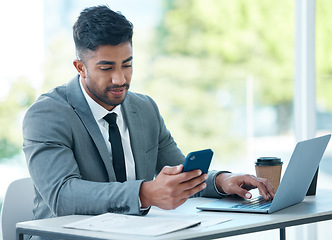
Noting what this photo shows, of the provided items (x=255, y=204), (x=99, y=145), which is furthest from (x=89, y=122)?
(x=255, y=204)

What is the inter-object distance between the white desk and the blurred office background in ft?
6.94

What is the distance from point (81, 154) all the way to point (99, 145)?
0.24 feet

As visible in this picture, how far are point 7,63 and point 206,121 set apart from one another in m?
2.25

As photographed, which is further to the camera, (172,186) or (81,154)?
(81,154)

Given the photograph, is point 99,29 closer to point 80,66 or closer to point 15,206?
→ point 80,66

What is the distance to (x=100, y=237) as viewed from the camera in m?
1.48

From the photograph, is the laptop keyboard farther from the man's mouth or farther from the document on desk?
the man's mouth

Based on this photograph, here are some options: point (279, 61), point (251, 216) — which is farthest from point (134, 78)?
point (251, 216)

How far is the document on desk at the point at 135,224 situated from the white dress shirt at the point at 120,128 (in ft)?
1.70

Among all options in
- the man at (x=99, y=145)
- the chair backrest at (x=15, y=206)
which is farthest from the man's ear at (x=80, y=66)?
the chair backrest at (x=15, y=206)

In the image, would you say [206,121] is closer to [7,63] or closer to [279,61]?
[279,61]

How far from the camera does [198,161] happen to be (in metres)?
1.66

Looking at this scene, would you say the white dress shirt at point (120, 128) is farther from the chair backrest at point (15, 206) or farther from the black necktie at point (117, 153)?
the chair backrest at point (15, 206)

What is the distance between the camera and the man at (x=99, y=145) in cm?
178
